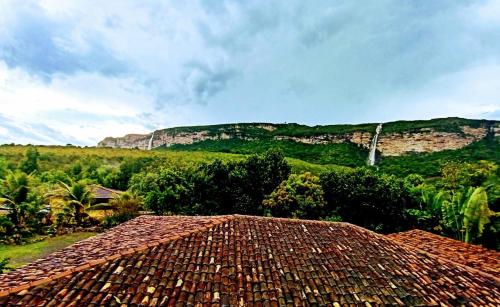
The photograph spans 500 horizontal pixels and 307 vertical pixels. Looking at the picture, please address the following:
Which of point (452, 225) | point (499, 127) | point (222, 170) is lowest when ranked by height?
point (452, 225)

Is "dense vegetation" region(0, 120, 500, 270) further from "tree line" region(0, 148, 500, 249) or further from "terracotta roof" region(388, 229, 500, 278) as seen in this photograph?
"terracotta roof" region(388, 229, 500, 278)

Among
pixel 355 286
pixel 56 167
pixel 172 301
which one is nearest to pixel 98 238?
pixel 172 301

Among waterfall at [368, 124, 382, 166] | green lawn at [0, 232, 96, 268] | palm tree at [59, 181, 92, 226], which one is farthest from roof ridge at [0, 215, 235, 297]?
waterfall at [368, 124, 382, 166]

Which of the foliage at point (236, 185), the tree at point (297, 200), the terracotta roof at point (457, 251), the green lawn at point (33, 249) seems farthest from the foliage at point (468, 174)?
the green lawn at point (33, 249)

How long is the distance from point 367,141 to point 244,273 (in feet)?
160

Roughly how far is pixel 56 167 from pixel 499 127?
199 ft

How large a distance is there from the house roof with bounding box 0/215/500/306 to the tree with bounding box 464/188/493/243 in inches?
210

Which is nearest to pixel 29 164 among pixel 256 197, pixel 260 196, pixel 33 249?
pixel 33 249

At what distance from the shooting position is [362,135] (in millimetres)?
51062

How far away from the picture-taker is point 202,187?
21219mm

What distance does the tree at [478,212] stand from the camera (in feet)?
36.1

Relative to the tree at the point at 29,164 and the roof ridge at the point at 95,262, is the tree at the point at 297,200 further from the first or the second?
the tree at the point at 29,164

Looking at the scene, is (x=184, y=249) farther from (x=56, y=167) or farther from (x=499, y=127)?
(x=499, y=127)

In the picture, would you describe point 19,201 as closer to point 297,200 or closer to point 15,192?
point 15,192
